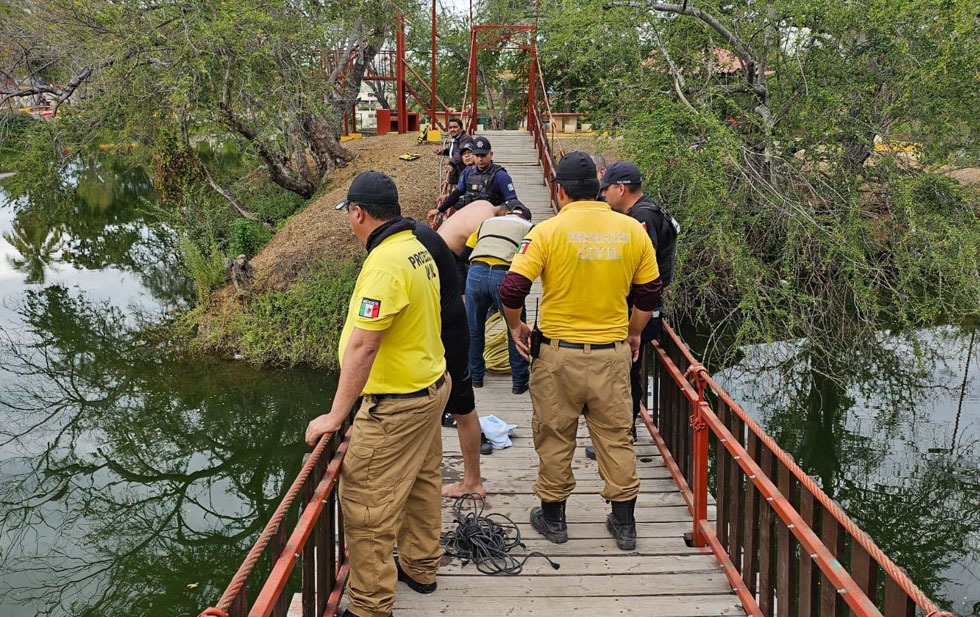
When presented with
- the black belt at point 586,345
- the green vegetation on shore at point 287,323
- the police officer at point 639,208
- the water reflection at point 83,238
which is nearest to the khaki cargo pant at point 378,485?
the black belt at point 586,345

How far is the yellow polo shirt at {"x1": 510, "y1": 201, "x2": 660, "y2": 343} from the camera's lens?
3.75 m

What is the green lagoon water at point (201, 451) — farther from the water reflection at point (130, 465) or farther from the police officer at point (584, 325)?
the police officer at point (584, 325)

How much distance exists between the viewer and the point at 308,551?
10.2 ft

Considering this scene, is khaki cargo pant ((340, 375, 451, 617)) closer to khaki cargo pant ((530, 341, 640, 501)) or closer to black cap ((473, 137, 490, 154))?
khaki cargo pant ((530, 341, 640, 501))

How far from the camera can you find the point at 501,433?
17.3 feet

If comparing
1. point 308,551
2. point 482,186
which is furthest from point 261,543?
point 482,186

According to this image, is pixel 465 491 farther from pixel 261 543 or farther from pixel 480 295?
pixel 261 543

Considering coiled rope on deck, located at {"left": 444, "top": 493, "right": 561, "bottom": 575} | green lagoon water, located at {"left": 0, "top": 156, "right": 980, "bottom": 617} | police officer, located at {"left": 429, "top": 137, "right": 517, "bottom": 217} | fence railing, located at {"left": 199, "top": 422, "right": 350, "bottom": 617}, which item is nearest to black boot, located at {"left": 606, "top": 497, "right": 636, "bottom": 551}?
coiled rope on deck, located at {"left": 444, "top": 493, "right": 561, "bottom": 575}

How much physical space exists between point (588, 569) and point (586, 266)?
56.5 inches

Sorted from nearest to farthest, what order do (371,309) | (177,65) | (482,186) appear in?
(371,309)
(482,186)
(177,65)

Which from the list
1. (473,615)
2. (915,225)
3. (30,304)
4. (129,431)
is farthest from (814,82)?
(30,304)

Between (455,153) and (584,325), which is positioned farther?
(455,153)

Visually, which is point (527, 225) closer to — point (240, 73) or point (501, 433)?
point (501, 433)

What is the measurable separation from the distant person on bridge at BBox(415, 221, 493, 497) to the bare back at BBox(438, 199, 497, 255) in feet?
5.82
